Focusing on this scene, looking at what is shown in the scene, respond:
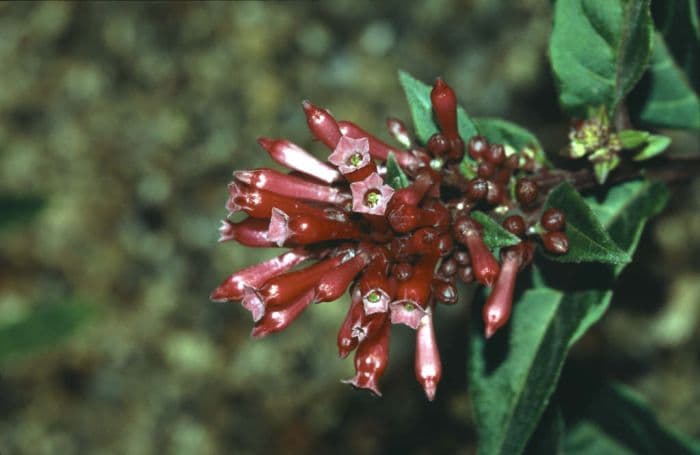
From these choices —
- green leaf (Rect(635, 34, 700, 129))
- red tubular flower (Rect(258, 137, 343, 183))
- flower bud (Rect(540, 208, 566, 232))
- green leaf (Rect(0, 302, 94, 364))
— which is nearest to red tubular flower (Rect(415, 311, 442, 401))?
flower bud (Rect(540, 208, 566, 232))

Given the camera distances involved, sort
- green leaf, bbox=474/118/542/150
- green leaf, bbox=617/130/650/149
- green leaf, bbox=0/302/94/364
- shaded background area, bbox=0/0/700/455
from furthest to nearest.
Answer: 1. shaded background area, bbox=0/0/700/455
2. green leaf, bbox=0/302/94/364
3. green leaf, bbox=474/118/542/150
4. green leaf, bbox=617/130/650/149

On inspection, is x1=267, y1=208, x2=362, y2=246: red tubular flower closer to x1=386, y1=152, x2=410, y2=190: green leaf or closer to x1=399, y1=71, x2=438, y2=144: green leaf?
x1=386, y1=152, x2=410, y2=190: green leaf

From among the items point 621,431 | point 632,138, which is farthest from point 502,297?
point 621,431

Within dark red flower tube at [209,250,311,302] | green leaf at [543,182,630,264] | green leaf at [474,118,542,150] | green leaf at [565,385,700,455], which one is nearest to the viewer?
green leaf at [543,182,630,264]

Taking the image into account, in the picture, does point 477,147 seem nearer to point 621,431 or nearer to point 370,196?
point 370,196

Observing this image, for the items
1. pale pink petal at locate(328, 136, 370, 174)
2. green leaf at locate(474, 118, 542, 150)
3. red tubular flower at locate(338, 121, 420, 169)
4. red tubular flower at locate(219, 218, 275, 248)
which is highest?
pale pink petal at locate(328, 136, 370, 174)

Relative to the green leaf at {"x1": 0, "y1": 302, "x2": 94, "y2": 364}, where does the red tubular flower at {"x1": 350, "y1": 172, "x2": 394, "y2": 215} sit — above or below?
above
